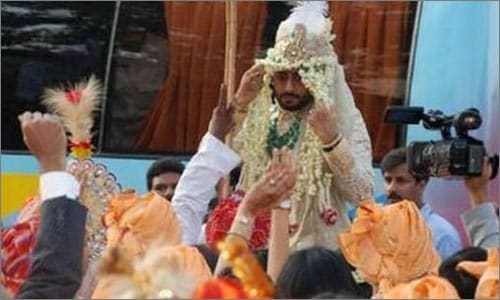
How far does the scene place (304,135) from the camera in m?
5.49

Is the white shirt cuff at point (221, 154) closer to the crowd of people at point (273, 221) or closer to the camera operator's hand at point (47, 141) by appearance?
the crowd of people at point (273, 221)

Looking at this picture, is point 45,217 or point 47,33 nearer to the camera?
point 45,217

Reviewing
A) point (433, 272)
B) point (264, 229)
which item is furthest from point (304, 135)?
point (433, 272)

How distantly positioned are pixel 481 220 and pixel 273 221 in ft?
2.08

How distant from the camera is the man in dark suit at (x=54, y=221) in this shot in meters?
3.53

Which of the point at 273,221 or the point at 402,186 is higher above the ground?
the point at 273,221

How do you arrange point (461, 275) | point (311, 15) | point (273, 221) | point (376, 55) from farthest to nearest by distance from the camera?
1. point (376, 55)
2. point (311, 15)
3. point (273, 221)
4. point (461, 275)

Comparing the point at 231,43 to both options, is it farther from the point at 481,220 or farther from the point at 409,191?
the point at 481,220

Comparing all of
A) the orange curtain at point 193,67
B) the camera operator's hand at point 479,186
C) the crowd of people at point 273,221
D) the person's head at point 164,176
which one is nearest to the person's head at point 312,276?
the crowd of people at point 273,221

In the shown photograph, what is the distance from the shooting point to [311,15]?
587 cm

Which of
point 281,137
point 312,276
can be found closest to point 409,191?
point 281,137

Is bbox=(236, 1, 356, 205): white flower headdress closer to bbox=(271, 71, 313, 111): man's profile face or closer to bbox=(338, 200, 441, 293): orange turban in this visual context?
bbox=(271, 71, 313, 111): man's profile face

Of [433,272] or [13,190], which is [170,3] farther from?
[433,272]

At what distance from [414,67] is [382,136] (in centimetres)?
34
